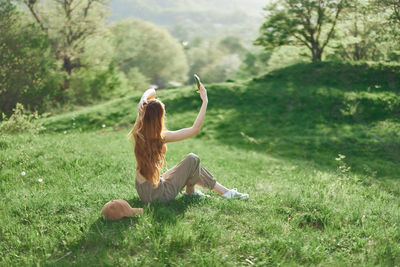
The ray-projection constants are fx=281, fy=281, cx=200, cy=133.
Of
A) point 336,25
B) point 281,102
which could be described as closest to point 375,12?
point 281,102

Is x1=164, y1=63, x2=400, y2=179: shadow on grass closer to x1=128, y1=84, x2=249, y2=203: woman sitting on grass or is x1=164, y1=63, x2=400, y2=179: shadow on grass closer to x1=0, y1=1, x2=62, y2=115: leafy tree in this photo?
x1=128, y1=84, x2=249, y2=203: woman sitting on grass

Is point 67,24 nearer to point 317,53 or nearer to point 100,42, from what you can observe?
point 100,42

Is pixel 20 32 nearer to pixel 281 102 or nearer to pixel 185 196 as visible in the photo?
pixel 281 102

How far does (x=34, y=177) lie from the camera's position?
6.45 metres

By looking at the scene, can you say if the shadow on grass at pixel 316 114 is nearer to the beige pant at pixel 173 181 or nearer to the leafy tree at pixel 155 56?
the beige pant at pixel 173 181

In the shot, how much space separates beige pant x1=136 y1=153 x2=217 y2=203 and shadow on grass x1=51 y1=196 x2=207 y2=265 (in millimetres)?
283

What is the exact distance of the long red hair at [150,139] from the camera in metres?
4.29

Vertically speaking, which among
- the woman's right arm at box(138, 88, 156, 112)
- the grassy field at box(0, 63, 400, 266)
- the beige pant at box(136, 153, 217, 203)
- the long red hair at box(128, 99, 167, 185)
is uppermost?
the woman's right arm at box(138, 88, 156, 112)

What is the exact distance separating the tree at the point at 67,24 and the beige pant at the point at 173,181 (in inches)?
1190

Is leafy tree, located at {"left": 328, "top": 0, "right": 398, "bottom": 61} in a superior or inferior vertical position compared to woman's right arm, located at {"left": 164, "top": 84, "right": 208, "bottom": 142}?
superior

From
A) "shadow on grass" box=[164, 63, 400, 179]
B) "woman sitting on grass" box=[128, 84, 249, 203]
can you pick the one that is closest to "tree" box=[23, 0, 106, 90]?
"shadow on grass" box=[164, 63, 400, 179]

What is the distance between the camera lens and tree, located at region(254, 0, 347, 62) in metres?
21.3

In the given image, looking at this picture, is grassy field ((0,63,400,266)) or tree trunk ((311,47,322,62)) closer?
grassy field ((0,63,400,266))

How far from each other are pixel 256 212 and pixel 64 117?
16424 millimetres
